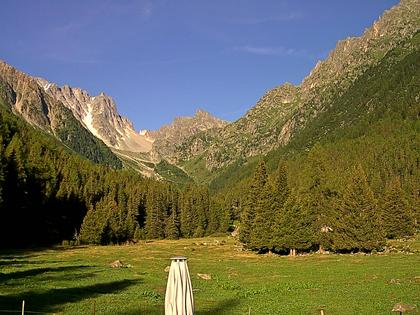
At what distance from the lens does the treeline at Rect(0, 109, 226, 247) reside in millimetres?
104056

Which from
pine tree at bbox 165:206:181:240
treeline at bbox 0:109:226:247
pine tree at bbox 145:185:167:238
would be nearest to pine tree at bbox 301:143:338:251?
treeline at bbox 0:109:226:247

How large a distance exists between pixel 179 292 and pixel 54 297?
23086mm

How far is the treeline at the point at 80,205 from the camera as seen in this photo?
104056mm

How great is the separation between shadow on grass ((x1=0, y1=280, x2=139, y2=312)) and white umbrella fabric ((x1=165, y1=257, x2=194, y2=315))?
17533 millimetres

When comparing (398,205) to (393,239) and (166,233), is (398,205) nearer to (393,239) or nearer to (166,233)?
(393,239)

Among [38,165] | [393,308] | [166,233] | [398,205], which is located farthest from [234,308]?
[166,233]

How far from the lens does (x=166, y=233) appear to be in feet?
525

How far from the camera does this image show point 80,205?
13312cm

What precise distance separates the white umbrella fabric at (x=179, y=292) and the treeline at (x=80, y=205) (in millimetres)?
87223

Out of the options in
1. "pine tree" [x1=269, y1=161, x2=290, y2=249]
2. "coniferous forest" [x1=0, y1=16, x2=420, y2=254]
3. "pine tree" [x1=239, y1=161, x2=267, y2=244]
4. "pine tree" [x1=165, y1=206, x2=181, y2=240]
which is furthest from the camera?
"pine tree" [x1=165, y1=206, x2=181, y2=240]

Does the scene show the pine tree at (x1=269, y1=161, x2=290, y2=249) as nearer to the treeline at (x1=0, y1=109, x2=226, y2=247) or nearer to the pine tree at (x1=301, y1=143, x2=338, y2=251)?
the pine tree at (x1=301, y1=143, x2=338, y2=251)

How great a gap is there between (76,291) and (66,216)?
307 ft

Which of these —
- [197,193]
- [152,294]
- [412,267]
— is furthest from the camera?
[197,193]

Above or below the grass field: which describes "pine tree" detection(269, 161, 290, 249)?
above
